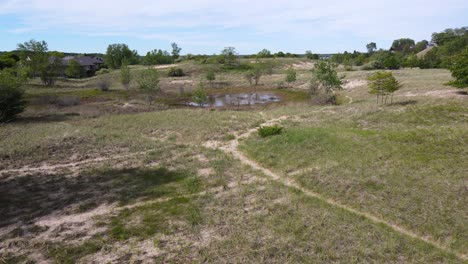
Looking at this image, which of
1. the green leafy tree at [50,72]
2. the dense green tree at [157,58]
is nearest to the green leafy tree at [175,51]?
the dense green tree at [157,58]

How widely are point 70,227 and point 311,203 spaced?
9663 mm

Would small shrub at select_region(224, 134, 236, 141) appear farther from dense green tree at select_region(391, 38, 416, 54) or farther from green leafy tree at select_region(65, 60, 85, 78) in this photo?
dense green tree at select_region(391, 38, 416, 54)

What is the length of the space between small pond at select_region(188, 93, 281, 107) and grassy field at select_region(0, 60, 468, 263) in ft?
73.4

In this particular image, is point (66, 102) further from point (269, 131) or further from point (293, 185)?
point (293, 185)

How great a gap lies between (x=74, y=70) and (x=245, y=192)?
82.3 meters

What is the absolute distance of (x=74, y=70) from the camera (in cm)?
8331

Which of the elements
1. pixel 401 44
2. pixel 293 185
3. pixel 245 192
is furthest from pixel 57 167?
pixel 401 44

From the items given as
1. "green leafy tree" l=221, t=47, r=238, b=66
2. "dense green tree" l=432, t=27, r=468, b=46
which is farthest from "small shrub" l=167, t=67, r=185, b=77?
"dense green tree" l=432, t=27, r=468, b=46

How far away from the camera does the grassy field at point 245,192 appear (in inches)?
418

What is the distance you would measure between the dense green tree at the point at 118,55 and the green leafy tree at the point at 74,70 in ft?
74.9

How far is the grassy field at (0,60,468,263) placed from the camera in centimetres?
1062

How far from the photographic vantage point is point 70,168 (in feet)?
63.0

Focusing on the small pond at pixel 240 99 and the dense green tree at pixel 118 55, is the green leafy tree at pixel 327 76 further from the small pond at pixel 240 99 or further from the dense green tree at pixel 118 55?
the dense green tree at pixel 118 55

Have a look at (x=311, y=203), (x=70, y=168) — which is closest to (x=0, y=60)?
(x=70, y=168)
